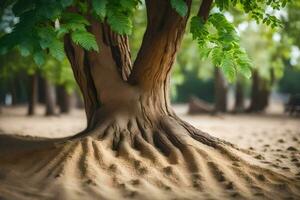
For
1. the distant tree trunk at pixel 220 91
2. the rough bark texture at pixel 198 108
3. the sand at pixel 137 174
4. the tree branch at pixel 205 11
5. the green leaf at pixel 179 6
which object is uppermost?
the tree branch at pixel 205 11

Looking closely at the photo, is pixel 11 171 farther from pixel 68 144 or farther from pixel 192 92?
pixel 192 92

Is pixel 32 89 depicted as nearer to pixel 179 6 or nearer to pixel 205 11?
pixel 205 11

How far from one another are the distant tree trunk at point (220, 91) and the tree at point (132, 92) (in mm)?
13989

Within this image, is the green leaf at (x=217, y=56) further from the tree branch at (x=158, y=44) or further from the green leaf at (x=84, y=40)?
the green leaf at (x=84, y=40)

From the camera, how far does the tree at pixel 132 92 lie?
4.21 m

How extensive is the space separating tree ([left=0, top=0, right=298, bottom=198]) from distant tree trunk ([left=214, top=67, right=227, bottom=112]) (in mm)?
13989

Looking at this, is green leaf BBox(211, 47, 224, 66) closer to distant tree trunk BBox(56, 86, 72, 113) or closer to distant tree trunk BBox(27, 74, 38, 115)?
distant tree trunk BBox(27, 74, 38, 115)

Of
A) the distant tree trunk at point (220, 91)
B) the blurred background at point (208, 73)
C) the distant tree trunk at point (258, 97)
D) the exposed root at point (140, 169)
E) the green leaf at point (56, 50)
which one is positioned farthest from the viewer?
the distant tree trunk at point (258, 97)

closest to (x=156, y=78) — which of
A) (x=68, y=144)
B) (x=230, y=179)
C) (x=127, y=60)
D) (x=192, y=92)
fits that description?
(x=127, y=60)

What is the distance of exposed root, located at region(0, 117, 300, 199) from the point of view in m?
4.32

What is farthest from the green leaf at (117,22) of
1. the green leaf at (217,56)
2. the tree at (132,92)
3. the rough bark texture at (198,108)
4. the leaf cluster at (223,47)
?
the rough bark texture at (198,108)

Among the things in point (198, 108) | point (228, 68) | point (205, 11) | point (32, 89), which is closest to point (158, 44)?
point (205, 11)

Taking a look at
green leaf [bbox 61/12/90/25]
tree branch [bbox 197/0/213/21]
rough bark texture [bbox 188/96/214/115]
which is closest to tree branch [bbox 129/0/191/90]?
tree branch [bbox 197/0/213/21]

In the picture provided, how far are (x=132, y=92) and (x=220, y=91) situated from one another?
1494 centimetres
